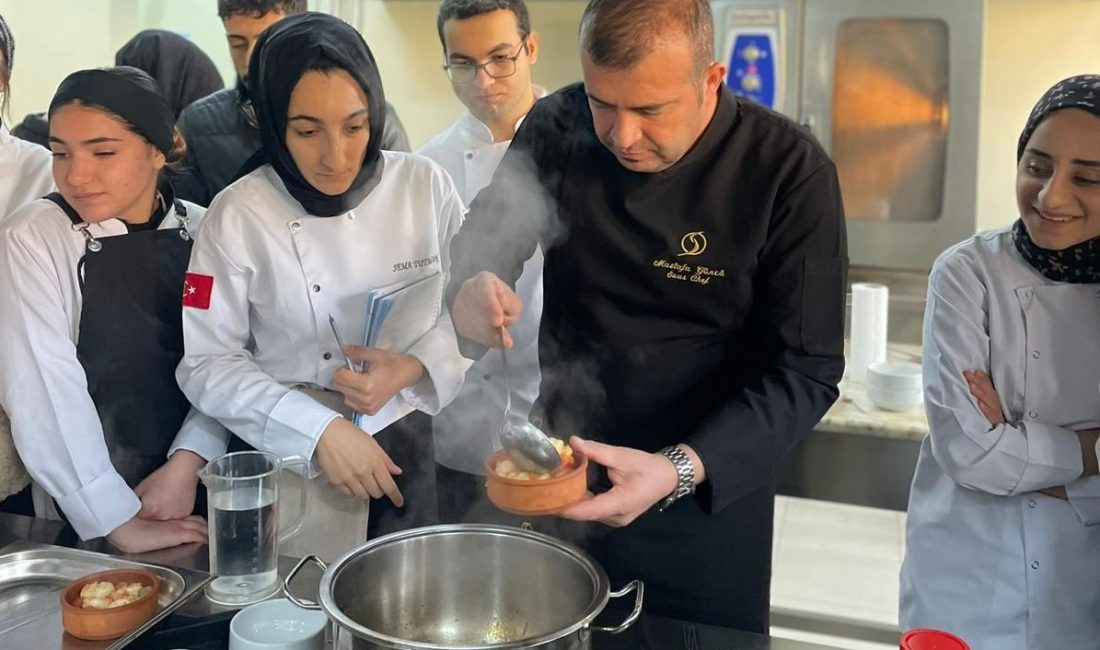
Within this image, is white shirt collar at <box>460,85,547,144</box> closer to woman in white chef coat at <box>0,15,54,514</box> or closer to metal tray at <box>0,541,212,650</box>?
woman in white chef coat at <box>0,15,54,514</box>

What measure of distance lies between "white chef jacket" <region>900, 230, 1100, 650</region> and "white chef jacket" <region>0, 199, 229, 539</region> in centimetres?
146

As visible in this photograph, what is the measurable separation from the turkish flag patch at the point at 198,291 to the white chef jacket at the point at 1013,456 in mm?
1321

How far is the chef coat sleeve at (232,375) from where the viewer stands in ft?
5.16

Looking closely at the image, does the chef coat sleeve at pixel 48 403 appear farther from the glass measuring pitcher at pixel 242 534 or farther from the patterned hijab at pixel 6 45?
the patterned hijab at pixel 6 45

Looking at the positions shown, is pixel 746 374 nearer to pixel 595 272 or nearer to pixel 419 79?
pixel 595 272

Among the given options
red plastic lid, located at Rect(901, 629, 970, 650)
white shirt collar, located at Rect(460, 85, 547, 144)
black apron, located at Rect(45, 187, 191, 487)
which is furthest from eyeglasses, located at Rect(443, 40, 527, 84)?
red plastic lid, located at Rect(901, 629, 970, 650)

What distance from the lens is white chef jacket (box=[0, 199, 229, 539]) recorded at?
158 centimetres

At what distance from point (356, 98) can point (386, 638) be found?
1.01 m

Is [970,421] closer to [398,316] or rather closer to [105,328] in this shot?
[398,316]

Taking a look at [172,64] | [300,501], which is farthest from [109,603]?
[172,64]

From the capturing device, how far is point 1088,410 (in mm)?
1742

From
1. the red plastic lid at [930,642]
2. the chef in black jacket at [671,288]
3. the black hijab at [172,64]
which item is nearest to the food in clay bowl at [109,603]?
the chef in black jacket at [671,288]

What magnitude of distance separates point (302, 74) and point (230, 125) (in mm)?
852

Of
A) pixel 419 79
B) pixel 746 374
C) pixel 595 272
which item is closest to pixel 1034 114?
pixel 746 374
